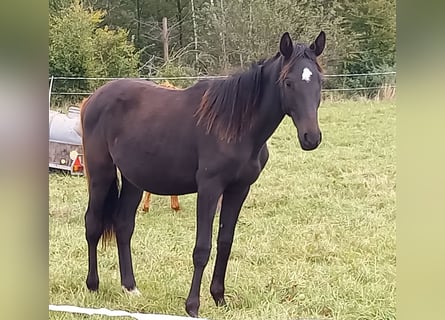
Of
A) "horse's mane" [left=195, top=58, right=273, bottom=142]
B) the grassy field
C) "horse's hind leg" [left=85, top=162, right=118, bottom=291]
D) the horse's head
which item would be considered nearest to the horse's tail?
"horse's hind leg" [left=85, top=162, right=118, bottom=291]

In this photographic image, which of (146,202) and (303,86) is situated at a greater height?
(303,86)

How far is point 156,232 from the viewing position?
8.52ft

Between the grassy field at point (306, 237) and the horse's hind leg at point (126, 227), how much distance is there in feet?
0.10

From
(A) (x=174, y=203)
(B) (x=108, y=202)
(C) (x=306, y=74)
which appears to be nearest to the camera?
(C) (x=306, y=74)

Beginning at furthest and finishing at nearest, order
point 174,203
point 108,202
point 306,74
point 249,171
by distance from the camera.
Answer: point 108,202 → point 174,203 → point 249,171 → point 306,74

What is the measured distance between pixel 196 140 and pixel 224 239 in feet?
1.28

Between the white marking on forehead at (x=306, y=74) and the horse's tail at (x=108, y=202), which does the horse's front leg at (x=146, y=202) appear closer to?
the horse's tail at (x=108, y=202)

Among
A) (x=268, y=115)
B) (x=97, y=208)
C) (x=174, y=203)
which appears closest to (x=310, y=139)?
(x=268, y=115)

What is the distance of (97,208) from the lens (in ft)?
8.91

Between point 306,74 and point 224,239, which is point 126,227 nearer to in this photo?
point 224,239

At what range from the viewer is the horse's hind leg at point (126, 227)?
2.62m

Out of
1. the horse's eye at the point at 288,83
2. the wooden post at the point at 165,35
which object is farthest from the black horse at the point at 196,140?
the wooden post at the point at 165,35
